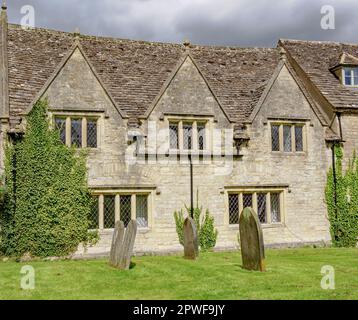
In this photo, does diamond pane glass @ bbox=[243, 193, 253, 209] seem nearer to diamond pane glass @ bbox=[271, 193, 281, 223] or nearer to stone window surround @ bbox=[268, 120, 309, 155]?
diamond pane glass @ bbox=[271, 193, 281, 223]

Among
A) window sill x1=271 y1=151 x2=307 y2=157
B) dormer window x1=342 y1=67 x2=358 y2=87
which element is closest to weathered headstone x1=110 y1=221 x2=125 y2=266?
window sill x1=271 y1=151 x2=307 y2=157

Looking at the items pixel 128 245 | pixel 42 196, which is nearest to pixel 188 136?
pixel 42 196

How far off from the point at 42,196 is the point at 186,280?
814 centimetres

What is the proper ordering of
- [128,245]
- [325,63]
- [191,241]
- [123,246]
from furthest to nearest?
[325,63] < [191,241] < [123,246] < [128,245]

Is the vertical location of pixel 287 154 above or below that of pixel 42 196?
above

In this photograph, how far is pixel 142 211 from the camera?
20.3 metres

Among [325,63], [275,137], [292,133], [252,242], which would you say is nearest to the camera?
[252,242]

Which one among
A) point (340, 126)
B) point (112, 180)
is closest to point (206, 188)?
point (112, 180)

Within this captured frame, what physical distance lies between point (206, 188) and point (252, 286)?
946 centimetres

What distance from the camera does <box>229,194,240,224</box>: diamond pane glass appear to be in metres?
21.3

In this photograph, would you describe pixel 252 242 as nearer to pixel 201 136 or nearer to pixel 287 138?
pixel 201 136

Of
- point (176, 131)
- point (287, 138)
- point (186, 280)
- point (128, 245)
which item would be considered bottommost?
point (186, 280)

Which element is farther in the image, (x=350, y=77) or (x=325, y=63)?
(x=325, y=63)

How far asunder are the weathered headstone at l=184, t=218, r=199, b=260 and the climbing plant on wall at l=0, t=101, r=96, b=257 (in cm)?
422
